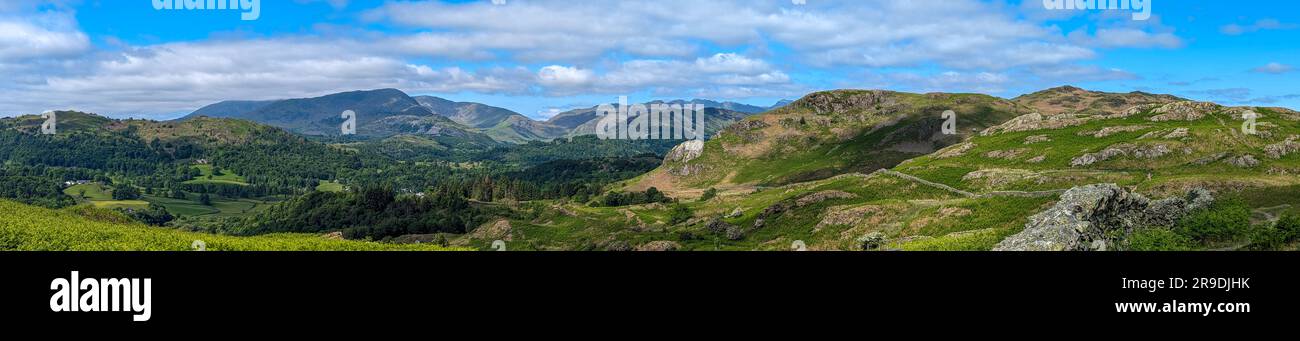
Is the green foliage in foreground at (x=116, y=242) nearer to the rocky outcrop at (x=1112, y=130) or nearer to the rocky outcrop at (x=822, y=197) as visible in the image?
the rocky outcrop at (x=822, y=197)

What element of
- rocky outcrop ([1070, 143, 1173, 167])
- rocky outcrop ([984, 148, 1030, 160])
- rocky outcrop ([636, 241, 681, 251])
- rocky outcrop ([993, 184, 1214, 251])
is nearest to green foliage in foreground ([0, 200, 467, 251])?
rocky outcrop ([993, 184, 1214, 251])

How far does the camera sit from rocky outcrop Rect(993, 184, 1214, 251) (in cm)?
5241

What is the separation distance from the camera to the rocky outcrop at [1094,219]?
52.4 m

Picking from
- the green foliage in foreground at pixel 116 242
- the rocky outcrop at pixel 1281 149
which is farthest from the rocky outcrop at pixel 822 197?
the green foliage in foreground at pixel 116 242

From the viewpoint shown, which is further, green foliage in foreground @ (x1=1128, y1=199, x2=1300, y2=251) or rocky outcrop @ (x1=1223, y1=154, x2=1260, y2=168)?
rocky outcrop @ (x1=1223, y1=154, x2=1260, y2=168)

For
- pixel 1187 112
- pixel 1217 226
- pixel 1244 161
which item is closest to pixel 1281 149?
pixel 1244 161

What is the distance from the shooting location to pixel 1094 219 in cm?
6088

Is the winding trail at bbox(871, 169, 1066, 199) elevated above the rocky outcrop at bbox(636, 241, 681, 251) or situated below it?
above

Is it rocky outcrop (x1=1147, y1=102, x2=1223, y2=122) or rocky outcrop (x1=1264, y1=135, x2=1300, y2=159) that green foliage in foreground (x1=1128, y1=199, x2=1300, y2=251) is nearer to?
rocky outcrop (x1=1264, y1=135, x2=1300, y2=159)
